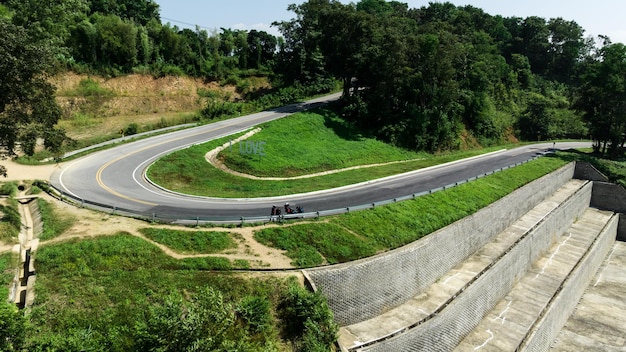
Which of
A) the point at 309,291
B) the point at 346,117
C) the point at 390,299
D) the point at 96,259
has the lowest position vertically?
the point at 390,299

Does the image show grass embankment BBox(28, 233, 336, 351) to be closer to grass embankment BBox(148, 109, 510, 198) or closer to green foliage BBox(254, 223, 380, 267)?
green foliage BBox(254, 223, 380, 267)

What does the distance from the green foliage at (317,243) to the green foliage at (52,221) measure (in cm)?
1198

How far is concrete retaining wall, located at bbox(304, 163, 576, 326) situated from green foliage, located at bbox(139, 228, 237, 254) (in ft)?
18.5

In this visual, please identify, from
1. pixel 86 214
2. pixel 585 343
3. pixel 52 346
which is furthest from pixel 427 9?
pixel 52 346

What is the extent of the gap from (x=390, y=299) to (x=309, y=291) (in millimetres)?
6497

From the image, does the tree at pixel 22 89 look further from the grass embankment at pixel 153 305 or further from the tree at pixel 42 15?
the tree at pixel 42 15

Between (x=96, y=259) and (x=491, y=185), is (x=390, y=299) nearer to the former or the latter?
(x=96, y=259)

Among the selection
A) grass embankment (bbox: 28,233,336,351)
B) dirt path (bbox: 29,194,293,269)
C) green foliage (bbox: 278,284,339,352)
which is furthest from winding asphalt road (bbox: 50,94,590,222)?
green foliage (bbox: 278,284,339,352)

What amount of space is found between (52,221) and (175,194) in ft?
32.3

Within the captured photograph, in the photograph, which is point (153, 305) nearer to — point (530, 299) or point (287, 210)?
point (287, 210)

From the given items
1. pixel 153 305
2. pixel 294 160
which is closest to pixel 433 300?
pixel 153 305

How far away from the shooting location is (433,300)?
28344mm

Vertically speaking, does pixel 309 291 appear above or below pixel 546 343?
above

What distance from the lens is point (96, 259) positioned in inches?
906
